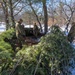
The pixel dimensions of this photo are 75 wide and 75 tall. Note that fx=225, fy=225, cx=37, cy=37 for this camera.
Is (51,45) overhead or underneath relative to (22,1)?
underneath

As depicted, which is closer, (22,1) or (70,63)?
(70,63)

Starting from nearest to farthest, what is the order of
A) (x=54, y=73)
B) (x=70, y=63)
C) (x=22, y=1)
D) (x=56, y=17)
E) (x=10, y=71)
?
(x=10, y=71)
(x=54, y=73)
(x=70, y=63)
(x=22, y=1)
(x=56, y=17)

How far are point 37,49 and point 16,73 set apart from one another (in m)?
1.03

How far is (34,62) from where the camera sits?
455cm

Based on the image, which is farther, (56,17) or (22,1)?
(56,17)

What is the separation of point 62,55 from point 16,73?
140 cm

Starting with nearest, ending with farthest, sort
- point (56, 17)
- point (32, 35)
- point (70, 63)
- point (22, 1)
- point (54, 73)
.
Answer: point (54, 73), point (70, 63), point (32, 35), point (22, 1), point (56, 17)

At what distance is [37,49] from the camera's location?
5.09 metres

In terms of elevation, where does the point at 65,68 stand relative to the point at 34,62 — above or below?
below

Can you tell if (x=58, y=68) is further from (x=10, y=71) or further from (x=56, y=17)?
(x=56, y=17)

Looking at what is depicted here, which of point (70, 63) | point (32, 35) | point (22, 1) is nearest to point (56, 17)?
point (22, 1)

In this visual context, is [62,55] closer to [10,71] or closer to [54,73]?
[54,73]

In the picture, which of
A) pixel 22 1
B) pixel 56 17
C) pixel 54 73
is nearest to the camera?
pixel 54 73

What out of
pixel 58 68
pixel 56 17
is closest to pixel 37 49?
pixel 58 68
